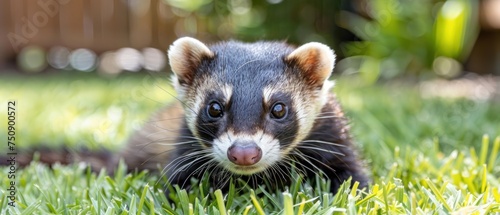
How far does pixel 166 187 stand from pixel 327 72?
899 millimetres

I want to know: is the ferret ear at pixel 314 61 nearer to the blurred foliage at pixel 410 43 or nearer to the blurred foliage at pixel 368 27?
the blurred foliage at pixel 368 27

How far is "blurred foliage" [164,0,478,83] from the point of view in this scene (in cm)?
655

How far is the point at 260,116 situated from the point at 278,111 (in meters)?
0.14

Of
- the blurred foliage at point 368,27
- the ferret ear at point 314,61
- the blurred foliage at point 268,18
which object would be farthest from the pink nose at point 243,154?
the blurred foliage at point 268,18

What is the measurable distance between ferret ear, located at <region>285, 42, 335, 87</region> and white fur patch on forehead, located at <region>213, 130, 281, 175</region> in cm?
45

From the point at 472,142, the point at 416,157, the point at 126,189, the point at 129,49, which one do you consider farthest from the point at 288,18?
the point at 126,189

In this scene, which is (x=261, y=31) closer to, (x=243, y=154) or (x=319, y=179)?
(x=319, y=179)

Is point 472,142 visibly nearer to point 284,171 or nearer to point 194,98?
point 284,171

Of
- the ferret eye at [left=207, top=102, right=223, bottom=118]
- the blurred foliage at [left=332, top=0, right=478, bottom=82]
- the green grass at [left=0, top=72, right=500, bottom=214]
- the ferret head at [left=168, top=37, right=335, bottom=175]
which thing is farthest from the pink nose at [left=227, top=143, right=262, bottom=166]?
the blurred foliage at [left=332, top=0, right=478, bottom=82]

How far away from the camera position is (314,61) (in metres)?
3.01

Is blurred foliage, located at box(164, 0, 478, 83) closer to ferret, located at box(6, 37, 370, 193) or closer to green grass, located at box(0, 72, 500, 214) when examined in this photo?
green grass, located at box(0, 72, 500, 214)

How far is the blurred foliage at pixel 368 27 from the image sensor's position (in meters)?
6.55

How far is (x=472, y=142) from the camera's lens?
13.0 ft

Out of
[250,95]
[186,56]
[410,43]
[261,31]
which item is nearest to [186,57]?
[186,56]
